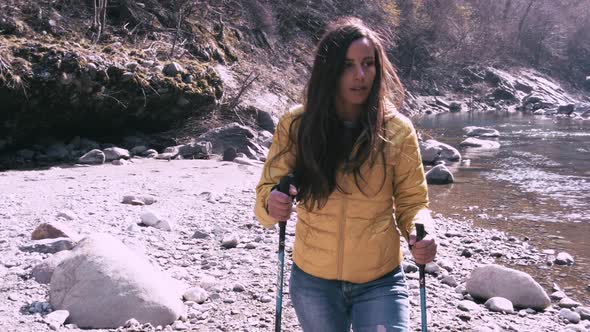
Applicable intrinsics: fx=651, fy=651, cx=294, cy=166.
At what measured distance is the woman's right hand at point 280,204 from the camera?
2.82 m

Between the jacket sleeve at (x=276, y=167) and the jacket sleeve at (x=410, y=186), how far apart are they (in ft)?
1.62

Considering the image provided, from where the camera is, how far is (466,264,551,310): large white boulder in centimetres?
619

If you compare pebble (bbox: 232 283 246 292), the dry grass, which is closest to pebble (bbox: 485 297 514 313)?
pebble (bbox: 232 283 246 292)

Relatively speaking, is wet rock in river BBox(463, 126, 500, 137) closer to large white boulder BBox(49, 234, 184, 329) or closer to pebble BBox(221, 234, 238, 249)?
pebble BBox(221, 234, 238, 249)

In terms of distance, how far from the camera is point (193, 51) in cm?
1972

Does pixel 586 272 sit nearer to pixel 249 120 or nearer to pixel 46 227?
pixel 46 227

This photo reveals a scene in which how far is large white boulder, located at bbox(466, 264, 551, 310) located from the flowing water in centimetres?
84

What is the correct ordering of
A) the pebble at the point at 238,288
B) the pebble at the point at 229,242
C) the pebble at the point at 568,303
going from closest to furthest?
the pebble at the point at 238,288, the pebble at the point at 568,303, the pebble at the point at 229,242

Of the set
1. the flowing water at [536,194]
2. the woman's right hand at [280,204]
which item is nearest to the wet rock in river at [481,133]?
the flowing water at [536,194]

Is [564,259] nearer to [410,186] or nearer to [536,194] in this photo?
[536,194]

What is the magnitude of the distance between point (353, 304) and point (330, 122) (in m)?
0.82

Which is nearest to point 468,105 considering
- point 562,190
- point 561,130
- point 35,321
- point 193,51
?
point 561,130

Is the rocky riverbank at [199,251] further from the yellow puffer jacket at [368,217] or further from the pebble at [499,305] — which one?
the yellow puffer jacket at [368,217]

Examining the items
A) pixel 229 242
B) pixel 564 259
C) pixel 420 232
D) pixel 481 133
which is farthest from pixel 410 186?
pixel 481 133
